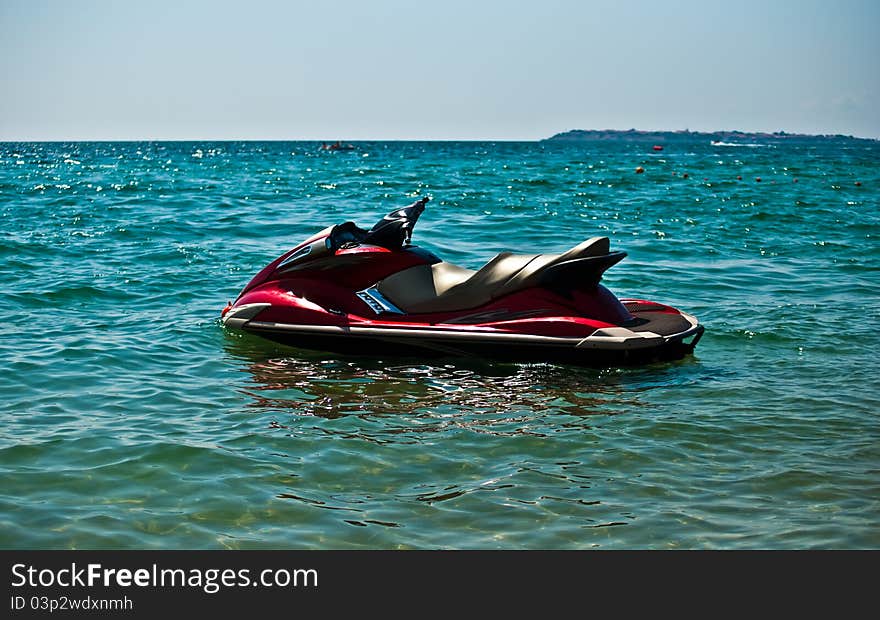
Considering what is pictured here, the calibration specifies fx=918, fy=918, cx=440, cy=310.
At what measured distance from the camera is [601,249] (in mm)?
7551

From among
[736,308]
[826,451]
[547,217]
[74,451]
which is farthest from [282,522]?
[547,217]

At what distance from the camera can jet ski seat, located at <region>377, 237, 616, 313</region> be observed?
300 inches

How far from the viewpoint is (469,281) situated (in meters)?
7.84

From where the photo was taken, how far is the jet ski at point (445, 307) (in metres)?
7.50

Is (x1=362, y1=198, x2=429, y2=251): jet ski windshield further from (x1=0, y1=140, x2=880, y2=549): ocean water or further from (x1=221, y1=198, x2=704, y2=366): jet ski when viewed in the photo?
(x1=0, y1=140, x2=880, y2=549): ocean water

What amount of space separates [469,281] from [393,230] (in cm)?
93

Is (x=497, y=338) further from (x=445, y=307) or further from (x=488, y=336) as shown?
(x=445, y=307)

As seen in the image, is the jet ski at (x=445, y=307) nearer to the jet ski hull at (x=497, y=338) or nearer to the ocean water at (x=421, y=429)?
the jet ski hull at (x=497, y=338)

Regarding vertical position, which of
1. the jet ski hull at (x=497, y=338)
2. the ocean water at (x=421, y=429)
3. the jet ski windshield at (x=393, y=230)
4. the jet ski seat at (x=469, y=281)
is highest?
the jet ski windshield at (x=393, y=230)

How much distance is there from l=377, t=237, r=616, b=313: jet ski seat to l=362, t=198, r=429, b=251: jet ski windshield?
33 cm

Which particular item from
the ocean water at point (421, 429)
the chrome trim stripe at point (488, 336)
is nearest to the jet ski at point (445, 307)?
the chrome trim stripe at point (488, 336)

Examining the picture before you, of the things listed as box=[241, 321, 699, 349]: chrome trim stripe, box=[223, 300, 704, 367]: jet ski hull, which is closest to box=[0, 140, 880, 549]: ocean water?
box=[223, 300, 704, 367]: jet ski hull

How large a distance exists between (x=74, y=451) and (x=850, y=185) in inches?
1278

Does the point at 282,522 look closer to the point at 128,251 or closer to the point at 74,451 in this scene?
the point at 74,451
